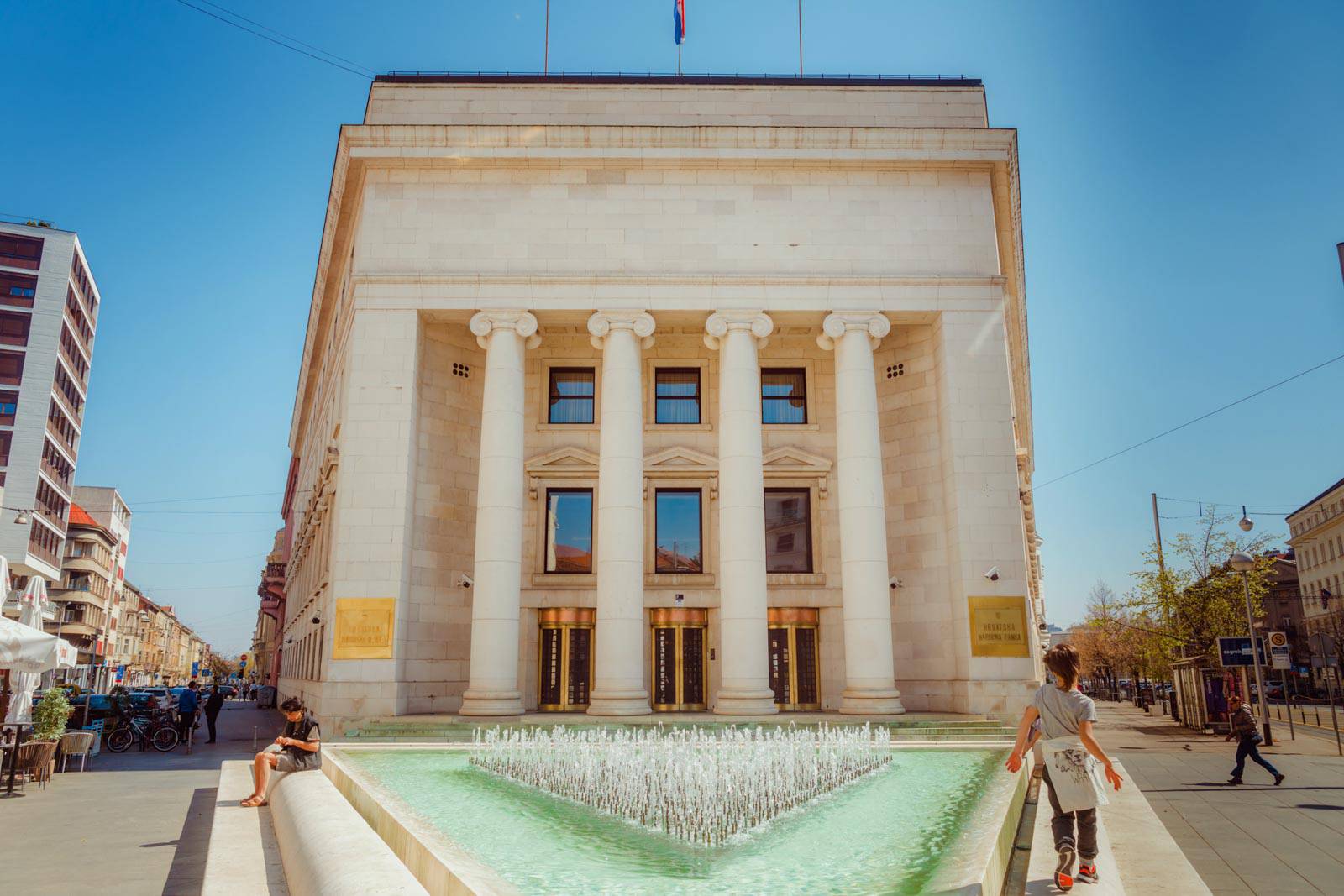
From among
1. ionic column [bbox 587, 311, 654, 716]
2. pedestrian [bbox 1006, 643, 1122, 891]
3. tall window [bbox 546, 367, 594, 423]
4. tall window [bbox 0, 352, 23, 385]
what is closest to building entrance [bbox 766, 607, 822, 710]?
ionic column [bbox 587, 311, 654, 716]

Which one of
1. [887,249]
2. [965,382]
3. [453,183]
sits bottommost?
[965,382]

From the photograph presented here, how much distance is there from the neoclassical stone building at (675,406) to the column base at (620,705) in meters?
0.10

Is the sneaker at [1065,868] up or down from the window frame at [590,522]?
down

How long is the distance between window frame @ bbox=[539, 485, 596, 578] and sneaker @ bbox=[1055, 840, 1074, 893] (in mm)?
21461

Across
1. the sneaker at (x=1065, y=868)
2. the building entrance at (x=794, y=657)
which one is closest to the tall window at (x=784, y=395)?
the building entrance at (x=794, y=657)

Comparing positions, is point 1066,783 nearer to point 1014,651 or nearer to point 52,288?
point 1014,651

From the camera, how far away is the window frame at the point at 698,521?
27562mm

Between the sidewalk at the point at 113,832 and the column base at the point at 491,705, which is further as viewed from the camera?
the column base at the point at 491,705

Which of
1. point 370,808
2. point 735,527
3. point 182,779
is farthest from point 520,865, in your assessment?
point 735,527

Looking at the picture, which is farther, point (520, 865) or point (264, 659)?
point (264, 659)

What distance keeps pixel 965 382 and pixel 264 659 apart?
110 meters

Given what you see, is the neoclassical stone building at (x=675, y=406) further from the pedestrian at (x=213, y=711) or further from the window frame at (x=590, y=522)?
the pedestrian at (x=213, y=711)

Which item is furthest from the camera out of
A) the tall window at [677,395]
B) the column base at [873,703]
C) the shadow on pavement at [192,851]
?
the tall window at [677,395]

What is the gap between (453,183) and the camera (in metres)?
26.8
